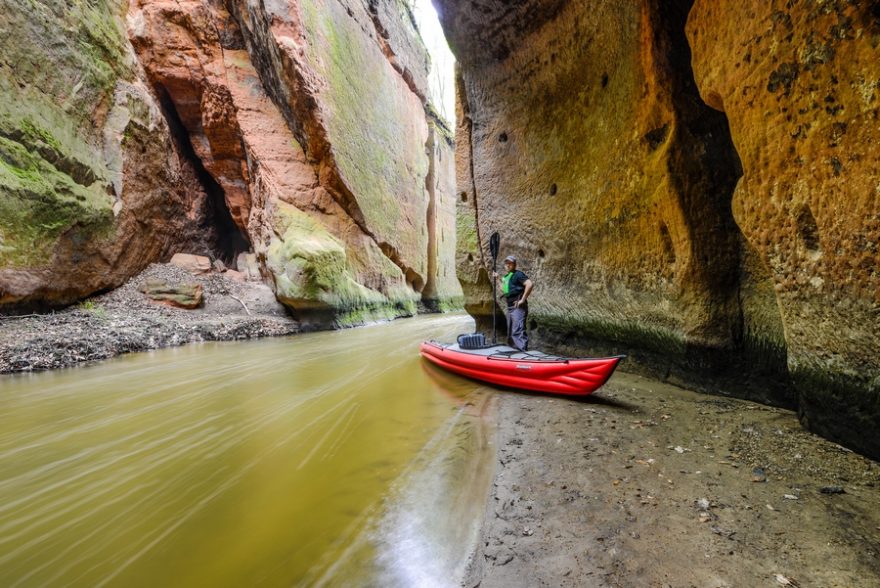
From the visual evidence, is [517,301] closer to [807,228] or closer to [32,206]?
[807,228]

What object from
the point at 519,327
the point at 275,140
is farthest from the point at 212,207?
the point at 519,327

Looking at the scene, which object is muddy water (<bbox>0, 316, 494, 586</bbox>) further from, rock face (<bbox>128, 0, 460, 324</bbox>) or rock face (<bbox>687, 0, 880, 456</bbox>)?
rock face (<bbox>128, 0, 460, 324</bbox>)

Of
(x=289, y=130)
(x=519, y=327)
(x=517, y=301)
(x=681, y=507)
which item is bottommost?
(x=681, y=507)

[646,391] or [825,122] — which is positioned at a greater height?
[825,122]

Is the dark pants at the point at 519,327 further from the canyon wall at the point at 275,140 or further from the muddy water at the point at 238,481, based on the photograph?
the canyon wall at the point at 275,140

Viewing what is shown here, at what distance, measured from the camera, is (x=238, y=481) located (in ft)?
7.79

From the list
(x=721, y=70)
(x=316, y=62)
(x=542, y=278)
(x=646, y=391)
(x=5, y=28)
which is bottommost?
(x=646, y=391)

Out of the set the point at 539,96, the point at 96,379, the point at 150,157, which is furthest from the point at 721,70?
the point at 150,157

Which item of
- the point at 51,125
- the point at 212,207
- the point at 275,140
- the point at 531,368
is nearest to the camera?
the point at 531,368

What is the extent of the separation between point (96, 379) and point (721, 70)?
7.69 metres

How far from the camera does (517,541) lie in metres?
1.67

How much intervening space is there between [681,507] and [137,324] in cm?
940

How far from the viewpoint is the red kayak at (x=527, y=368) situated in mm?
3479

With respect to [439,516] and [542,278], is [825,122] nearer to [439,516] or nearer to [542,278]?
[439,516]
